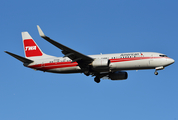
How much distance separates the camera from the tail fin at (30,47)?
4869 centimetres

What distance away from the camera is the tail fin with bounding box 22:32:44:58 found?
48688mm

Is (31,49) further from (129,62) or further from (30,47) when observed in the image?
(129,62)

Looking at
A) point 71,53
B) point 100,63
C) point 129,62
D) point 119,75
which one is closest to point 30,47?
point 71,53

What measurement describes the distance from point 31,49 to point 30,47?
0.45m

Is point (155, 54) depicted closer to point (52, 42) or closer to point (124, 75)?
point (124, 75)

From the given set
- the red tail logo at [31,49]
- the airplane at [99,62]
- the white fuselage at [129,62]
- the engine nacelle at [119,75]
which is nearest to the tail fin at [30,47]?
the red tail logo at [31,49]

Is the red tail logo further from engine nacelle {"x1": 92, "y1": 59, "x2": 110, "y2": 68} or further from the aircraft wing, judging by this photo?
engine nacelle {"x1": 92, "y1": 59, "x2": 110, "y2": 68}

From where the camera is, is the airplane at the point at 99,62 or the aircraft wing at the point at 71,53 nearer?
the aircraft wing at the point at 71,53

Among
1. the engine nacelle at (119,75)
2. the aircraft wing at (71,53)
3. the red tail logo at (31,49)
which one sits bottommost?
the engine nacelle at (119,75)

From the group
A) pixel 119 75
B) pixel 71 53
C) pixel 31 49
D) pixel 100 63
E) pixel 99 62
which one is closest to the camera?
pixel 71 53

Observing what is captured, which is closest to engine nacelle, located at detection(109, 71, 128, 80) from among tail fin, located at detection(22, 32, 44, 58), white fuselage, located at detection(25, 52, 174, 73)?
Answer: white fuselage, located at detection(25, 52, 174, 73)

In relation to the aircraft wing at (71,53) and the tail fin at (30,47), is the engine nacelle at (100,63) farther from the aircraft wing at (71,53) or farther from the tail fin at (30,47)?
the tail fin at (30,47)

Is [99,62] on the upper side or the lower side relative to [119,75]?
upper

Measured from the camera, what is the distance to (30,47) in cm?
4938
